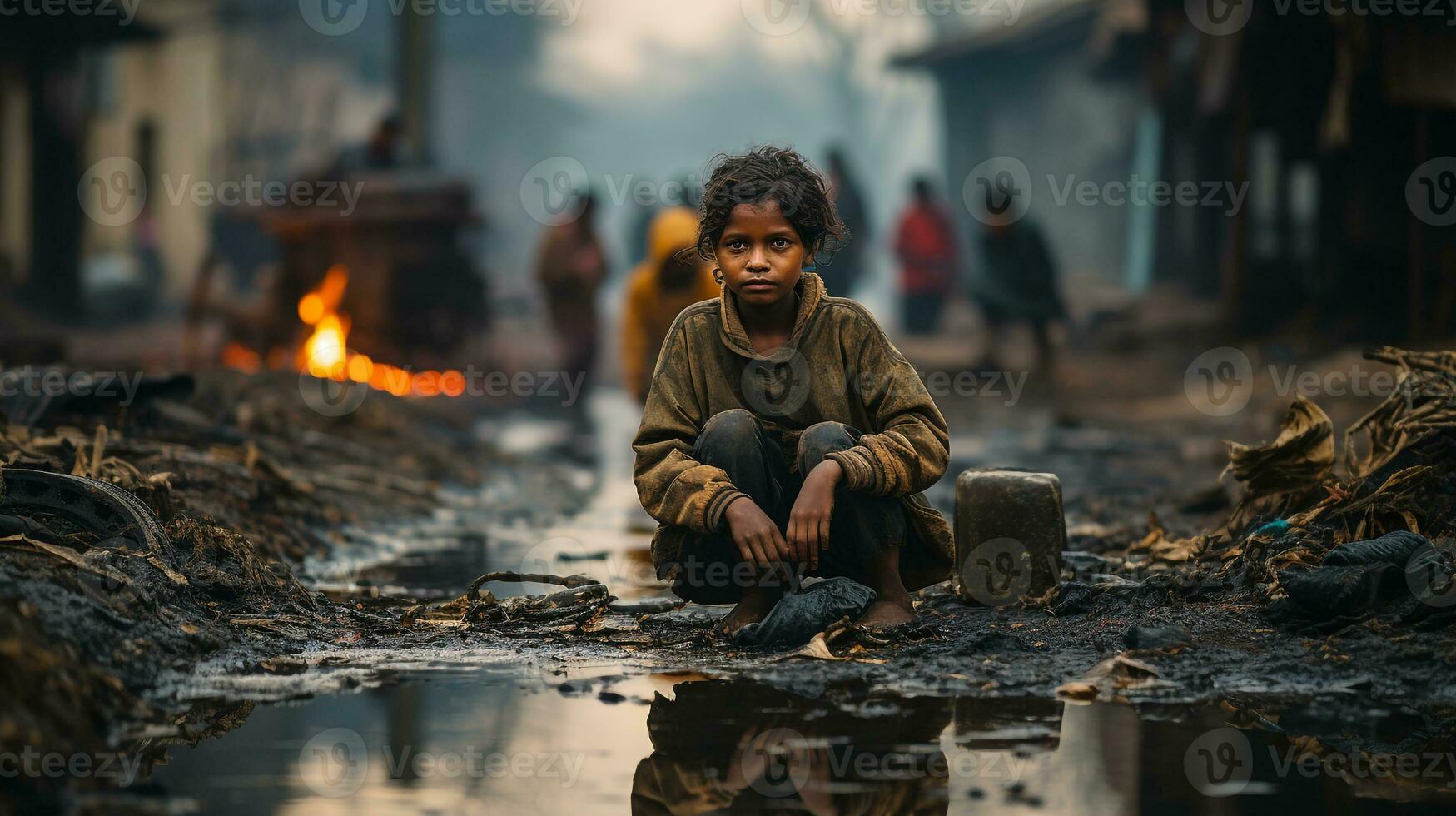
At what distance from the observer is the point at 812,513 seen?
3.87 meters

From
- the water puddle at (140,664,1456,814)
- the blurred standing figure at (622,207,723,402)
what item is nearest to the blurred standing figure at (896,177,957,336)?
the blurred standing figure at (622,207,723,402)

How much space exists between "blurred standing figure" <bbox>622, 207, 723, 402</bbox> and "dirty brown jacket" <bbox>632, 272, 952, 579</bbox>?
5577mm

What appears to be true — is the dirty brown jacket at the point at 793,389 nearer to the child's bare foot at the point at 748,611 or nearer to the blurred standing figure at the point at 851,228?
the child's bare foot at the point at 748,611

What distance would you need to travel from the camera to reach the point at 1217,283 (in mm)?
20062

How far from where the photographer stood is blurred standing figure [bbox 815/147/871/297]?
1767cm

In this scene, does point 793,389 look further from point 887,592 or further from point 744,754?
point 744,754

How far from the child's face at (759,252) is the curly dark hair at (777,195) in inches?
1.0

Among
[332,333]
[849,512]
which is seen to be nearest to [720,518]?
[849,512]

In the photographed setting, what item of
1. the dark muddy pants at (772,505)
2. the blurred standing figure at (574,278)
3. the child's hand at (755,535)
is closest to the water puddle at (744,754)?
the child's hand at (755,535)

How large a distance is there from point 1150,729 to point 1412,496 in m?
1.87

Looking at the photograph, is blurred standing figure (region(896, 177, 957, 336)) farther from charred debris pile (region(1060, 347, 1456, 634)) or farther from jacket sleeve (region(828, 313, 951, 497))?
jacket sleeve (region(828, 313, 951, 497))

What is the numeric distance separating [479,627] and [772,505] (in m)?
0.88

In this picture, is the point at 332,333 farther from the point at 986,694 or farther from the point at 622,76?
the point at 622,76

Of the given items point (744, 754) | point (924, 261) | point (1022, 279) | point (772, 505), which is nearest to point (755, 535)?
point (772, 505)
